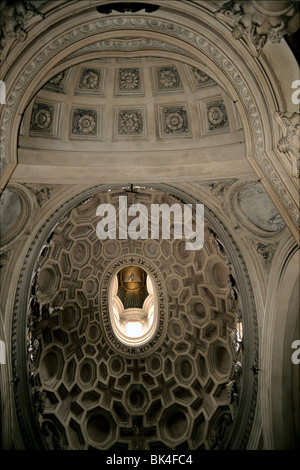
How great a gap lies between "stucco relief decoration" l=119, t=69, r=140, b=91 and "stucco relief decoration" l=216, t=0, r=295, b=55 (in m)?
3.60

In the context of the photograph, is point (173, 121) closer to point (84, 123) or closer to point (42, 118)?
point (84, 123)

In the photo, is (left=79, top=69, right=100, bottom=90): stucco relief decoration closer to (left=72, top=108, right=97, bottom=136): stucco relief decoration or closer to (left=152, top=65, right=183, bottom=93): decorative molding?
(left=72, top=108, right=97, bottom=136): stucco relief decoration

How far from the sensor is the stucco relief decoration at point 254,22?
7.10 meters

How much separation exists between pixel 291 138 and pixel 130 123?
14.1 feet

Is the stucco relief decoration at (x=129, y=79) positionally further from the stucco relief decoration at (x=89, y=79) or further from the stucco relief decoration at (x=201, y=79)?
the stucco relief decoration at (x=201, y=79)

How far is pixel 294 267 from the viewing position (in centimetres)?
1127

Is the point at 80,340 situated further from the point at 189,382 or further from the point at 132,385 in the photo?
the point at 189,382

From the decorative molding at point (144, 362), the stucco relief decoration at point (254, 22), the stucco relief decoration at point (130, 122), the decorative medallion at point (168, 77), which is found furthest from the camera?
the decorative molding at point (144, 362)

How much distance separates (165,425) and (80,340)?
4158 mm

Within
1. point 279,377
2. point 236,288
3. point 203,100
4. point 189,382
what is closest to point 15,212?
point 203,100

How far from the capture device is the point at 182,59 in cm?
952

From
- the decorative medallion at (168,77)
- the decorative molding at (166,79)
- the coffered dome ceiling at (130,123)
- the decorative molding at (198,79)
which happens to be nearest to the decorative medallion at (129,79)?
the coffered dome ceiling at (130,123)

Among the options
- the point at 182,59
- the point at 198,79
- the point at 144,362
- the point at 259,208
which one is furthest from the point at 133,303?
the point at 182,59

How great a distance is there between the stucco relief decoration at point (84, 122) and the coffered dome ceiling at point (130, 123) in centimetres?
2
